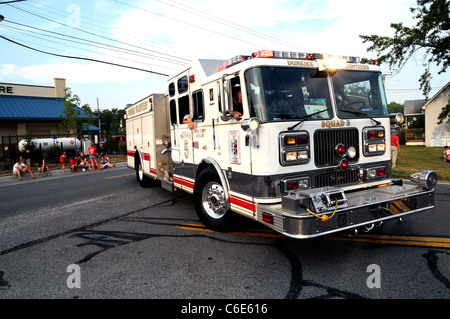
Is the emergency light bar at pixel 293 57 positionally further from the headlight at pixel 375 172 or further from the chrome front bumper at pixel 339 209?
the chrome front bumper at pixel 339 209

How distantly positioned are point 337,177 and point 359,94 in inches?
54.3

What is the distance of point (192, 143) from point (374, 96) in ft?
10.7

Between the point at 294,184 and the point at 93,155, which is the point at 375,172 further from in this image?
the point at 93,155

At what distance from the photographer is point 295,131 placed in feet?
14.6

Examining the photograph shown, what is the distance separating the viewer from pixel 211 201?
5.75m

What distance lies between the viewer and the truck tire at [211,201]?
18.1ft

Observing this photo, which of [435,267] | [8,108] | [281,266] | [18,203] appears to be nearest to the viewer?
[435,267]

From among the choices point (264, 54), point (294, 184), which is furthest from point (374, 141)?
point (264, 54)

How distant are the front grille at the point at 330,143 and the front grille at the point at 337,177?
0.47 feet

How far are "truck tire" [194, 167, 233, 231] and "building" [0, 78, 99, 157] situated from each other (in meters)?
24.0

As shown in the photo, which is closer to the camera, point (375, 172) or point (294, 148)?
point (294, 148)

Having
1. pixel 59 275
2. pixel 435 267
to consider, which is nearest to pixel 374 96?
pixel 435 267

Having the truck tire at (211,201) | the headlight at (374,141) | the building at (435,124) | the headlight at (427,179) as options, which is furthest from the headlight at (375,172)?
the building at (435,124)
